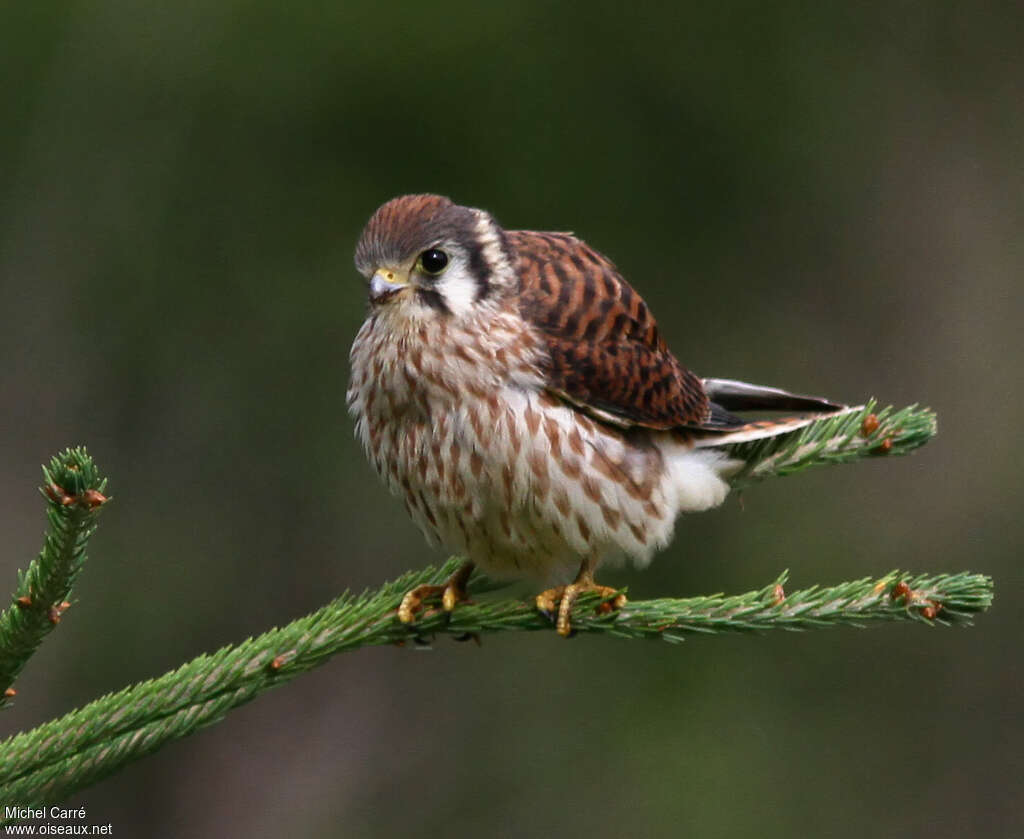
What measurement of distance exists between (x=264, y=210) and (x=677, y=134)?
142cm

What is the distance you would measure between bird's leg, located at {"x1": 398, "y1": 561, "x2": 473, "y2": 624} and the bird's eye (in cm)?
66

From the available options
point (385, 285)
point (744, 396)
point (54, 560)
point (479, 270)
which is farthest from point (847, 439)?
point (54, 560)

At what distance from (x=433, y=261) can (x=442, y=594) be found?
27.4 inches

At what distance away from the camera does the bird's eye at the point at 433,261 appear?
9.76ft

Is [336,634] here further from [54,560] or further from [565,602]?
[54,560]

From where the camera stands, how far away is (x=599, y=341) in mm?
3174

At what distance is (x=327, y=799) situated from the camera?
217 inches

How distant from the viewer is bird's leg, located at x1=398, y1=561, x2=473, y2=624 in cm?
274

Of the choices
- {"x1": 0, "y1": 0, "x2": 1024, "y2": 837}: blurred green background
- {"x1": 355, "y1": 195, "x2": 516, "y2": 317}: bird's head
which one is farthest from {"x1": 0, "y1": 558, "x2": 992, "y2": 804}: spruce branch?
{"x1": 0, "y1": 0, "x2": 1024, "y2": 837}: blurred green background

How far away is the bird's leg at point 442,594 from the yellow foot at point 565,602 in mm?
188

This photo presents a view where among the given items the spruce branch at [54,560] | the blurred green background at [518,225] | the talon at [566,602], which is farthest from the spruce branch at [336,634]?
the blurred green background at [518,225]

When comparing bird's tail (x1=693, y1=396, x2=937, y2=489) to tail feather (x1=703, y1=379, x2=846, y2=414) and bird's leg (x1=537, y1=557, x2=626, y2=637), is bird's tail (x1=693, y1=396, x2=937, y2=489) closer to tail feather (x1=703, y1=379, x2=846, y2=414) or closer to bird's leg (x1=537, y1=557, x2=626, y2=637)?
tail feather (x1=703, y1=379, x2=846, y2=414)

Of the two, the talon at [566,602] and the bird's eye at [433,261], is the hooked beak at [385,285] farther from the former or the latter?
the talon at [566,602]

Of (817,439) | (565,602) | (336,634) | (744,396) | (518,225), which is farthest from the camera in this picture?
(518,225)
